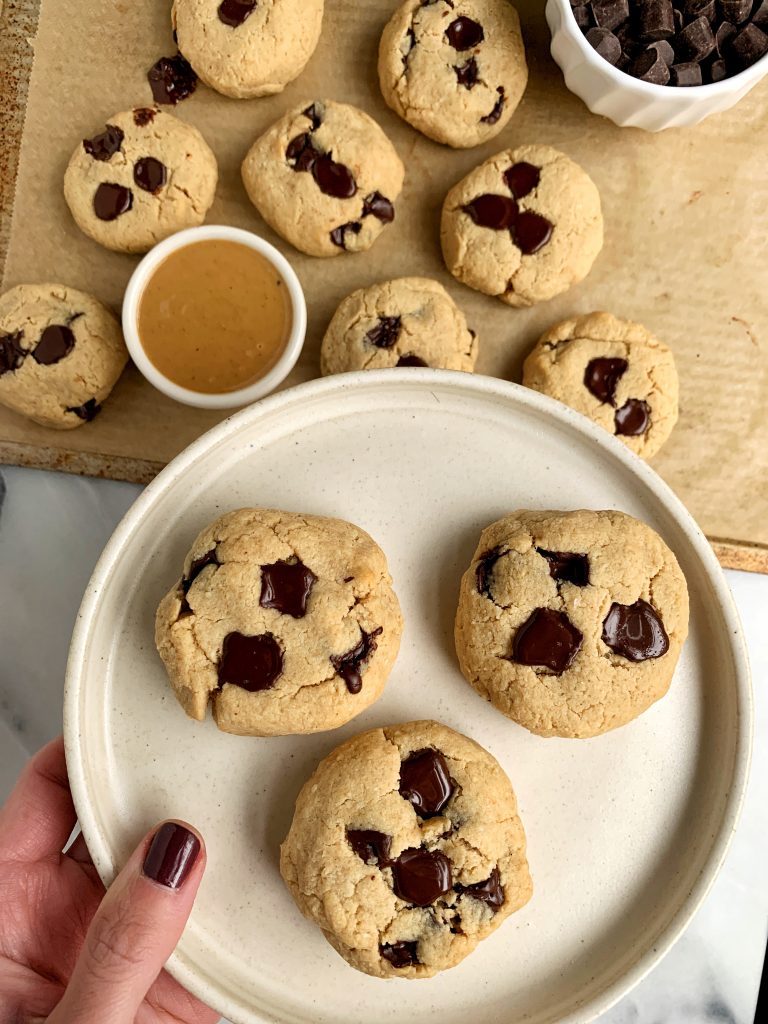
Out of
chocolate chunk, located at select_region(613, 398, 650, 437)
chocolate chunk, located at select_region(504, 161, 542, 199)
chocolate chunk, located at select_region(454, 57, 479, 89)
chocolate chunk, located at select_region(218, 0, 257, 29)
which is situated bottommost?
chocolate chunk, located at select_region(613, 398, 650, 437)

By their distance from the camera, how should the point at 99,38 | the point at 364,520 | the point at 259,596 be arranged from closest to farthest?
the point at 259,596 → the point at 364,520 → the point at 99,38

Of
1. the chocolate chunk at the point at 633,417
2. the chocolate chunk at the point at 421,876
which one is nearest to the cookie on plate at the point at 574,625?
the chocolate chunk at the point at 421,876

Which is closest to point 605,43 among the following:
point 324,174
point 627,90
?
point 627,90

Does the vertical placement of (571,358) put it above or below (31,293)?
above

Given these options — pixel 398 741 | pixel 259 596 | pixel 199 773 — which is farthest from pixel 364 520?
pixel 199 773

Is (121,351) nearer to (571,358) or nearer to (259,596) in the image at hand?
(259,596)

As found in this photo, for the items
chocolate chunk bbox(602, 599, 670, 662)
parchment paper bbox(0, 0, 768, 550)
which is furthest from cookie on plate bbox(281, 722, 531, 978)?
parchment paper bbox(0, 0, 768, 550)

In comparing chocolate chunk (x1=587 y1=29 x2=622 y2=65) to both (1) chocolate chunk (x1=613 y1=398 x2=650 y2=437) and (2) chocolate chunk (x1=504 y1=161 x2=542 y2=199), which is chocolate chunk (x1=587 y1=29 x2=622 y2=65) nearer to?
(2) chocolate chunk (x1=504 y1=161 x2=542 y2=199)
